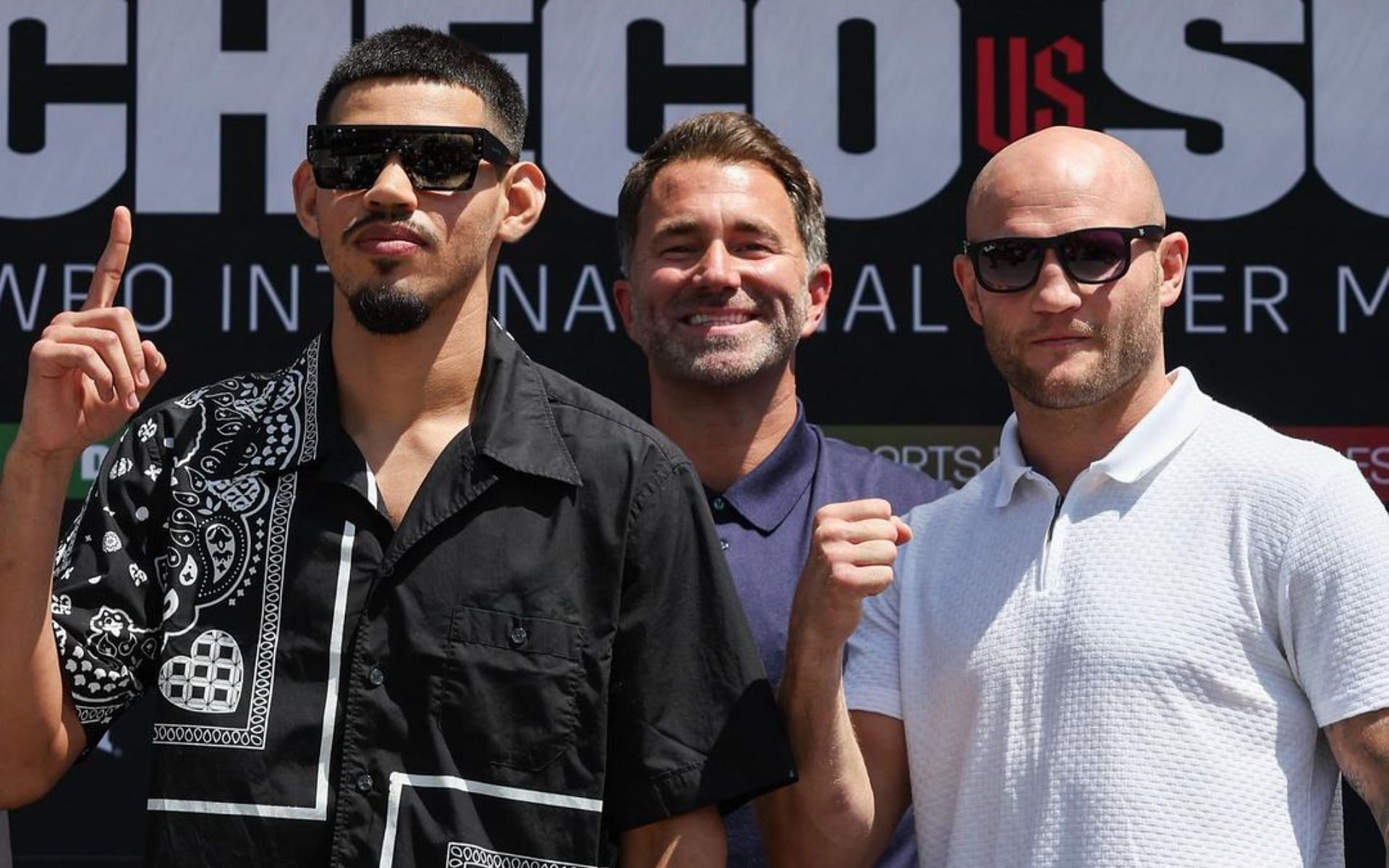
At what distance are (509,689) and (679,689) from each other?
18 centimetres

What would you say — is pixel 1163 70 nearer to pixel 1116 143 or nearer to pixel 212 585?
pixel 1116 143

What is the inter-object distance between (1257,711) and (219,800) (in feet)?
3.38

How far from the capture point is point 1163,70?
3.19m

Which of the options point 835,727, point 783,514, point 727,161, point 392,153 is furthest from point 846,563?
point 727,161

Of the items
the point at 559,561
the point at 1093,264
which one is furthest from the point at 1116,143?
the point at 559,561

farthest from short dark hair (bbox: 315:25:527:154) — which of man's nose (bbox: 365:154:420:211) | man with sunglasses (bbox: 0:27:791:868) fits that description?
man's nose (bbox: 365:154:420:211)

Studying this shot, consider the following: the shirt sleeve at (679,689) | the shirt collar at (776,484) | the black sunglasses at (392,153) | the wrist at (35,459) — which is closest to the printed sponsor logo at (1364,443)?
the shirt collar at (776,484)

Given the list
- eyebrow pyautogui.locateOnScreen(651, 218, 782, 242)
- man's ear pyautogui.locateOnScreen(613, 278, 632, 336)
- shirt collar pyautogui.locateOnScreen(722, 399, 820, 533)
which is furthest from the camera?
man's ear pyautogui.locateOnScreen(613, 278, 632, 336)

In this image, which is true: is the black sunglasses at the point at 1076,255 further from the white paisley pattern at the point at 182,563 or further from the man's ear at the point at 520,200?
the white paisley pattern at the point at 182,563

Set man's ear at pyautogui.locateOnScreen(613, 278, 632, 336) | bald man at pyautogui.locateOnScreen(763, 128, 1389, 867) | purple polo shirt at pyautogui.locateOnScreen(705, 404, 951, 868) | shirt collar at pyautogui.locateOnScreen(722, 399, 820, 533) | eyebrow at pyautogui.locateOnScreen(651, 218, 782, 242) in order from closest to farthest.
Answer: bald man at pyautogui.locateOnScreen(763, 128, 1389, 867)
purple polo shirt at pyautogui.locateOnScreen(705, 404, 951, 868)
shirt collar at pyautogui.locateOnScreen(722, 399, 820, 533)
eyebrow at pyautogui.locateOnScreen(651, 218, 782, 242)
man's ear at pyautogui.locateOnScreen(613, 278, 632, 336)

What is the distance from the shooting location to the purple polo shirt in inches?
87.4

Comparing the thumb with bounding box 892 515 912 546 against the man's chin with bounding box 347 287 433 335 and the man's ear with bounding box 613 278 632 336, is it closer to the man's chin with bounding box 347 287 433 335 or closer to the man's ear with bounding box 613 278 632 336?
the man's chin with bounding box 347 287 433 335

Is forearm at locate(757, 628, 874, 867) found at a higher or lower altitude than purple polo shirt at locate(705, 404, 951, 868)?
lower

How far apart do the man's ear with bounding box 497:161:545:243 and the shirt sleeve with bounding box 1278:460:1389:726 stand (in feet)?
2.94
